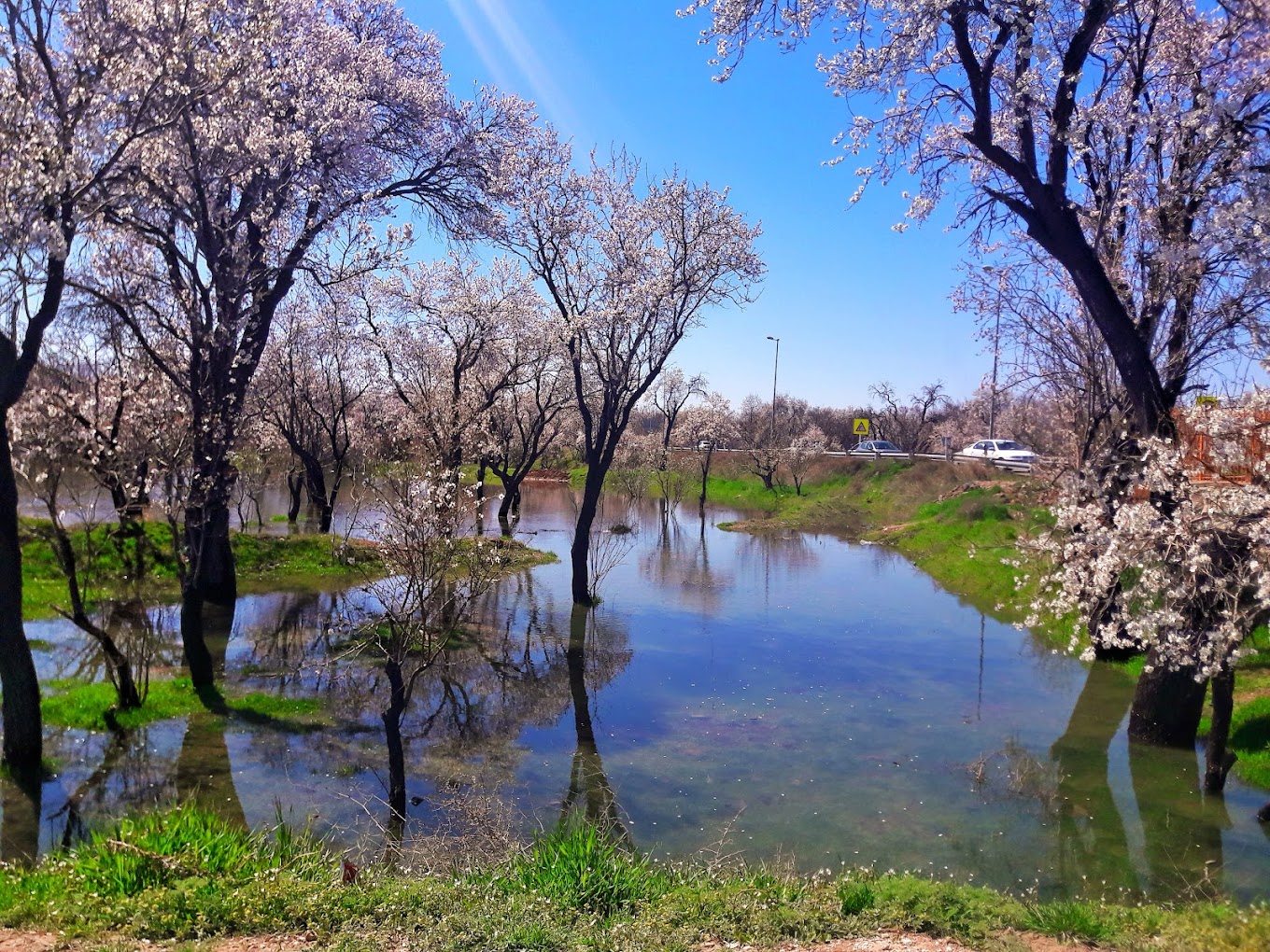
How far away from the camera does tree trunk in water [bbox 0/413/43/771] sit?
8.38 metres

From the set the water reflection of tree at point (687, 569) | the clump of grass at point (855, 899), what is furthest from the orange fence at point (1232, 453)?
the water reflection of tree at point (687, 569)

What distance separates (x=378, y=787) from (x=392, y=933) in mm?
4711

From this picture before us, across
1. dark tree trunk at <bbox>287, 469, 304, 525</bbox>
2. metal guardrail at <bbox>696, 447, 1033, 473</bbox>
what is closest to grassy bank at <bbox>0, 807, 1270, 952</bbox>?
dark tree trunk at <bbox>287, 469, 304, 525</bbox>

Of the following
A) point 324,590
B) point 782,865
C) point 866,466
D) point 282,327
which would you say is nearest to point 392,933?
point 782,865

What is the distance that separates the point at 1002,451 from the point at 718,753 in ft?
124

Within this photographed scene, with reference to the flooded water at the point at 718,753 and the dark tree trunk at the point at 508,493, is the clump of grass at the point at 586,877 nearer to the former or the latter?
the flooded water at the point at 718,753

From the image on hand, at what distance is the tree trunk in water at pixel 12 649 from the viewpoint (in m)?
8.38

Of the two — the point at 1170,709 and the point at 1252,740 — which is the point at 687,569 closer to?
the point at 1170,709

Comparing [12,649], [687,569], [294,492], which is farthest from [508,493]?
[12,649]

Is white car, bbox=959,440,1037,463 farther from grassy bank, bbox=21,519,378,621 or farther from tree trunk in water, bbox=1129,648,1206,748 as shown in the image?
grassy bank, bbox=21,519,378,621

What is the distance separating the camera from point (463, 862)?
662 cm

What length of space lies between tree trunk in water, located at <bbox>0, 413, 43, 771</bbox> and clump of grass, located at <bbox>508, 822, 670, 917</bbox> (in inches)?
221

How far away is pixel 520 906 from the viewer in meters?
5.14

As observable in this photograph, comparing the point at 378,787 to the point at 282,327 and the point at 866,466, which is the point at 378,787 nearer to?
the point at 282,327
